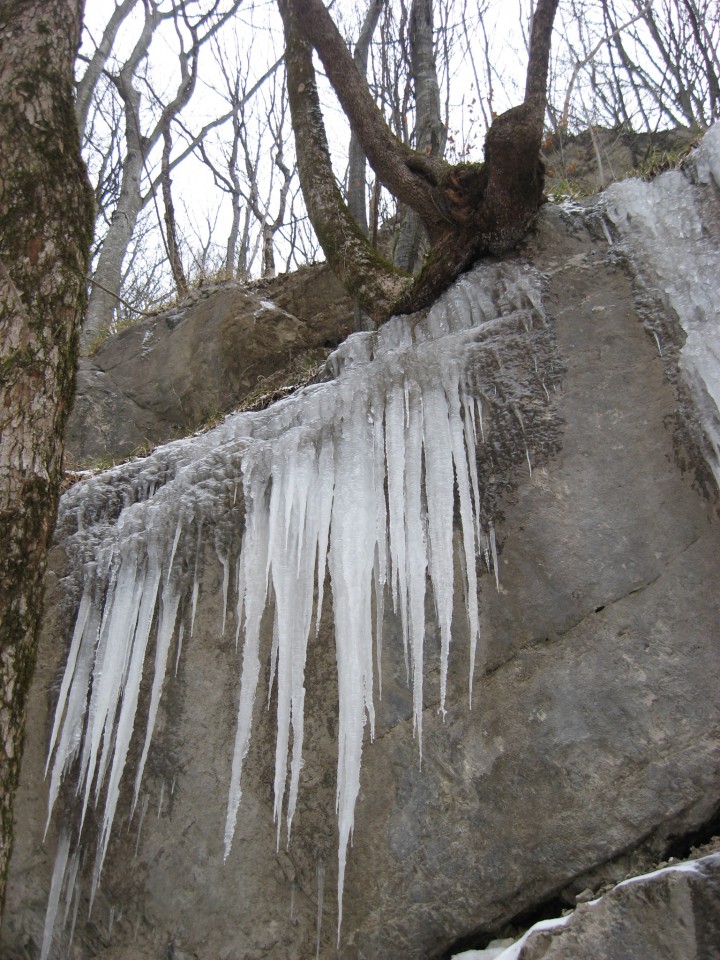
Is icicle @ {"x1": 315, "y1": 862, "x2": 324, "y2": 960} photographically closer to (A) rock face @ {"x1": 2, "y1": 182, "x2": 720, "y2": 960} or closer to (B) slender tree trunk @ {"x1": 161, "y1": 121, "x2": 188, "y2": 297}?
(A) rock face @ {"x1": 2, "y1": 182, "x2": 720, "y2": 960}

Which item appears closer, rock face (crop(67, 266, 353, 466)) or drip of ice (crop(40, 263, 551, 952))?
drip of ice (crop(40, 263, 551, 952))

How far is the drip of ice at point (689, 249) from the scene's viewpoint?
2.76 meters

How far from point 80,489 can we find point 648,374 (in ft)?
8.16

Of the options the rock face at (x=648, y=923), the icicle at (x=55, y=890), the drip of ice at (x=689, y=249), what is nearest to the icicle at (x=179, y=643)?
the icicle at (x=55, y=890)

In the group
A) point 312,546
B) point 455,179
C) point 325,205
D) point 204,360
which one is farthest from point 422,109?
point 312,546

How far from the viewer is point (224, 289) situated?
18.4ft

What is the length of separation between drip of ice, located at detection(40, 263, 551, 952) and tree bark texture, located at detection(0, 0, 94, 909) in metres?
0.89

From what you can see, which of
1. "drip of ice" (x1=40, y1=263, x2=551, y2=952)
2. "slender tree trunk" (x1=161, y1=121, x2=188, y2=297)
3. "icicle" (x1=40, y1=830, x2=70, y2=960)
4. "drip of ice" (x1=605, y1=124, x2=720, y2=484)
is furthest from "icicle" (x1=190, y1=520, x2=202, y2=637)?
"slender tree trunk" (x1=161, y1=121, x2=188, y2=297)

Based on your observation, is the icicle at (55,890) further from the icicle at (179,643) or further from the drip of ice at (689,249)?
the drip of ice at (689,249)

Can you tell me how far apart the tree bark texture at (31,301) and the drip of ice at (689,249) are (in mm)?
2116

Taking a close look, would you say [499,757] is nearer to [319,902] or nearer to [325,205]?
[319,902]

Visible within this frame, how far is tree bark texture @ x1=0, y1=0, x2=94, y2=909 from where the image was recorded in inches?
77.3

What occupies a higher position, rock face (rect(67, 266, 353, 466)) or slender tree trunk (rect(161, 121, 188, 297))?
slender tree trunk (rect(161, 121, 188, 297))

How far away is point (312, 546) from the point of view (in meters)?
2.81
